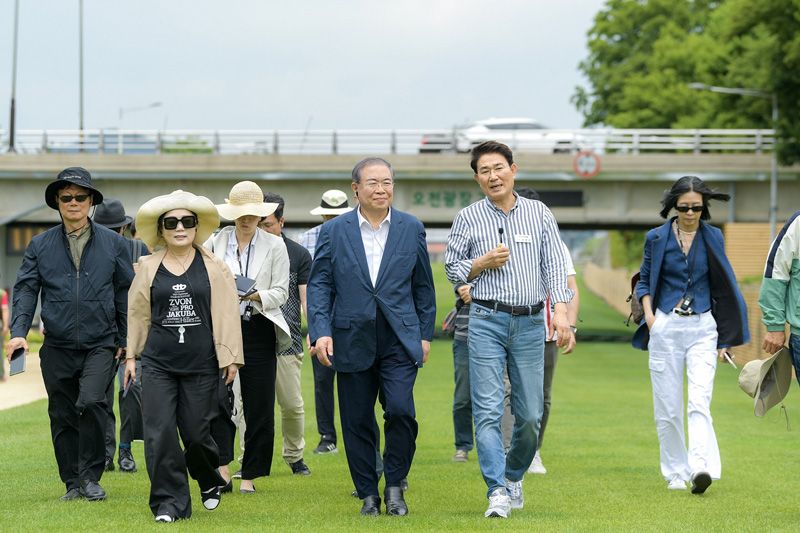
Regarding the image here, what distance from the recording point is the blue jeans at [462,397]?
1011 centimetres

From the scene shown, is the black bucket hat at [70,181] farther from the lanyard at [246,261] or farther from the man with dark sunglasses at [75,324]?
the lanyard at [246,261]

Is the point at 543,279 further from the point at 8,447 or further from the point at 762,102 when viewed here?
the point at 762,102

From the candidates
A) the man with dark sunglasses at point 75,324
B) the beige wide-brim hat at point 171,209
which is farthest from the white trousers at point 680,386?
the man with dark sunglasses at point 75,324

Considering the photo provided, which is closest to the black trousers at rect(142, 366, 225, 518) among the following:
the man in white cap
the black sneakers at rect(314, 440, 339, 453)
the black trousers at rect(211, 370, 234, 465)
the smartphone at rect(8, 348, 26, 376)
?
the black trousers at rect(211, 370, 234, 465)

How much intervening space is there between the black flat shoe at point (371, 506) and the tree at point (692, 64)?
92.7 ft

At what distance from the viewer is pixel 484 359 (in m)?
7.45

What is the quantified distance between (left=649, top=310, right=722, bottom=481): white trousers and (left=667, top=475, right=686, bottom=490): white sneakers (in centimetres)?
3

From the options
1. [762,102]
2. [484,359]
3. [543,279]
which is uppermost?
[762,102]

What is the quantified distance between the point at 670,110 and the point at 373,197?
50444mm

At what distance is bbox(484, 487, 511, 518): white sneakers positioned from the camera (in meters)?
7.30

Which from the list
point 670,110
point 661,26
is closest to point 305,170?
point 670,110

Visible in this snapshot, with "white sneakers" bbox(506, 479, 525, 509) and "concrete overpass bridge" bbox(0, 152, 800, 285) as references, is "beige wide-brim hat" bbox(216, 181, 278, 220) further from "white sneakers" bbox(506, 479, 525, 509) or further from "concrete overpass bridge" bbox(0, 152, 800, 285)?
"concrete overpass bridge" bbox(0, 152, 800, 285)

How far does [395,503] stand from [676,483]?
249 cm

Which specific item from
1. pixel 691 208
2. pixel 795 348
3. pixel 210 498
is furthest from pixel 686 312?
pixel 210 498
